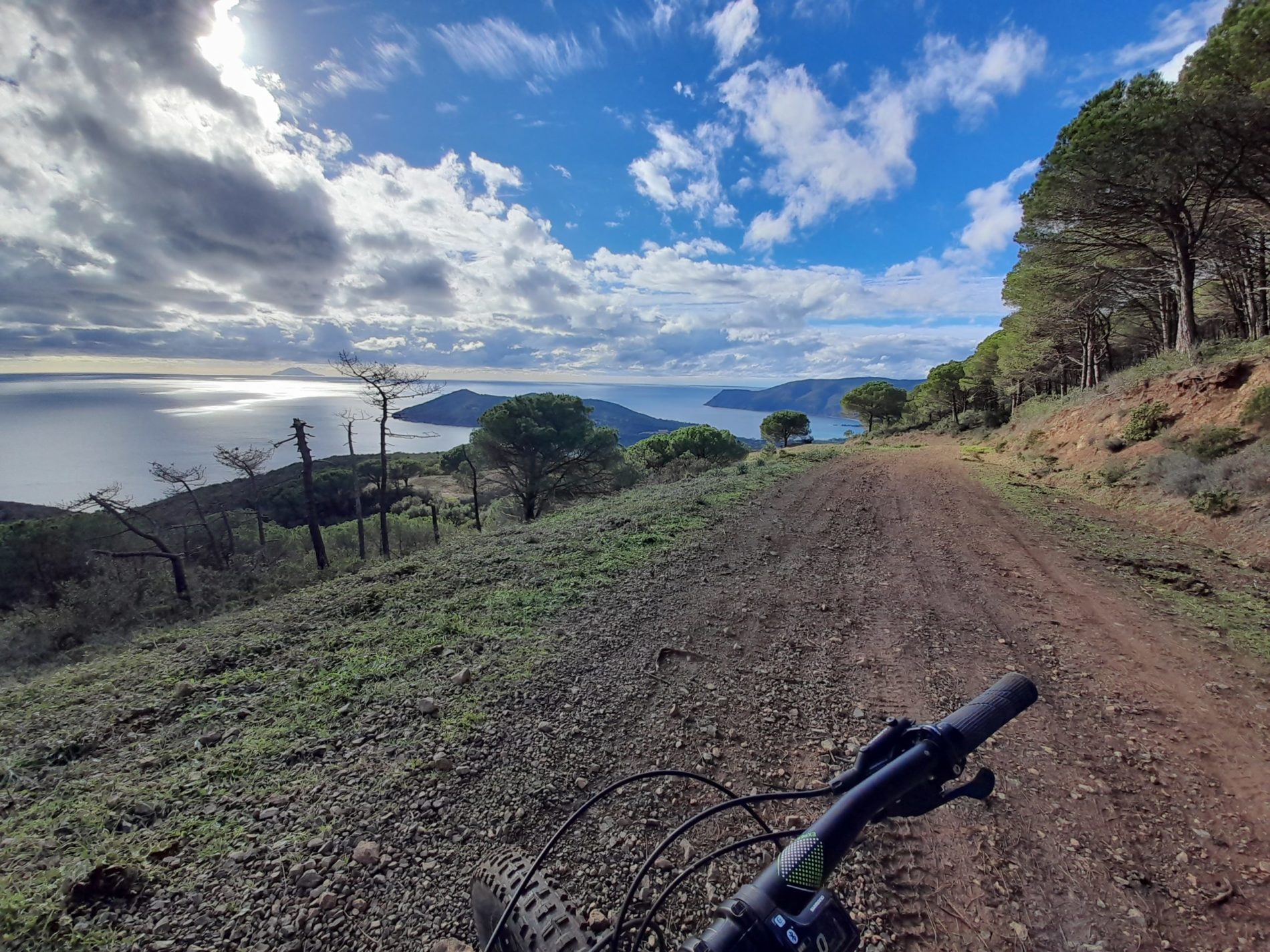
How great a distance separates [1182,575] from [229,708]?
8.69 m

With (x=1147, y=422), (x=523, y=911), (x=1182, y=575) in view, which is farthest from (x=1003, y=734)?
(x=1147, y=422)

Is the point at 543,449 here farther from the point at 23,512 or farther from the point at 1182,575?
the point at 23,512

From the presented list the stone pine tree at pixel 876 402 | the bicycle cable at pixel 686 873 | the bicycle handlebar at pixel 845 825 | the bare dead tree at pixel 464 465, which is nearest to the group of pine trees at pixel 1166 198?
the bicycle handlebar at pixel 845 825

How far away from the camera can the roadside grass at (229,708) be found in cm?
203

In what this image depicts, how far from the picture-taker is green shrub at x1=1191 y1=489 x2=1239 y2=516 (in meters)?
6.53

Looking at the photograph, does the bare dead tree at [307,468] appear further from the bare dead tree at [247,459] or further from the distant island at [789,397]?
the distant island at [789,397]

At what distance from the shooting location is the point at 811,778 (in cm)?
249

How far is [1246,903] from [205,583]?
15.0 m

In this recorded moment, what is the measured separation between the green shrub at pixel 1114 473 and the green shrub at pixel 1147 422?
1.28 metres

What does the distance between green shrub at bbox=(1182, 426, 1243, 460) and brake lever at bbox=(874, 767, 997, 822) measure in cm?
1080

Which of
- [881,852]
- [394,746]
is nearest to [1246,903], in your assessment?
[881,852]

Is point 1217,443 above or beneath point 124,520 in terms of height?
above

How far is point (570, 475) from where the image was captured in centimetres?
1909

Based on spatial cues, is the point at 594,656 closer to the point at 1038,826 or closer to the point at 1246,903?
the point at 1038,826
